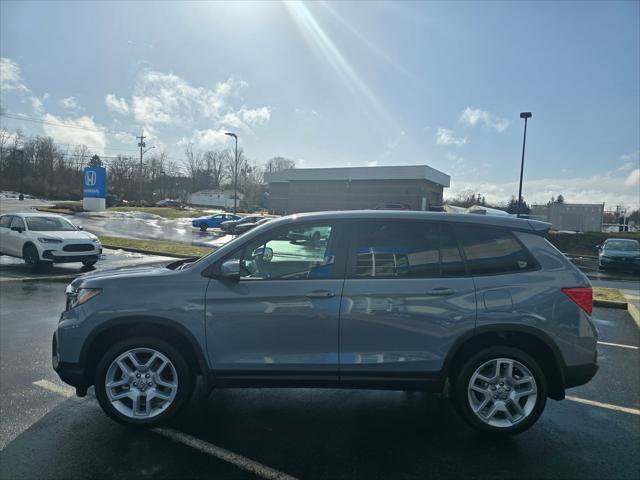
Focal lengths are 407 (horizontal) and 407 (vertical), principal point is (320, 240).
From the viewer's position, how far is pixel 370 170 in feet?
168

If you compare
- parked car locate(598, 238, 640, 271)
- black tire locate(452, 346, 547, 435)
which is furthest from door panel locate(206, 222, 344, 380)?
parked car locate(598, 238, 640, 271)

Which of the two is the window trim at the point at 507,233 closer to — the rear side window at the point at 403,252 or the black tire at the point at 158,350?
the rear side window at the point at 403,252

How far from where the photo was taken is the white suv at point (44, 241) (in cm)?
1156

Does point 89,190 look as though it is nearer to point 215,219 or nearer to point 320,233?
point 215,219

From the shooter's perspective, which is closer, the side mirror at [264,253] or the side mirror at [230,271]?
the side mirror at [230,271]

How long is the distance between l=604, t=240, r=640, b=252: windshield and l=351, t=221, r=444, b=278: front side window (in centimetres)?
1942

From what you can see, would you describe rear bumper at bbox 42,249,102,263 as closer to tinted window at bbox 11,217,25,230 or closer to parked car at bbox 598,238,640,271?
tinted window at bbox 11,217,25,230

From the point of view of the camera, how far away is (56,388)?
4117 millimetres

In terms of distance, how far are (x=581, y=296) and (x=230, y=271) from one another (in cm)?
291

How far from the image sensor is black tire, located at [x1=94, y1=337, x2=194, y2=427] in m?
3.35

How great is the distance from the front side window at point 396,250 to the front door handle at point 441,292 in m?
0.13

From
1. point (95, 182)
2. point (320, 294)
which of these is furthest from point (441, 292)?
point (95, 182)

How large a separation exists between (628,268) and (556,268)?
18188 mm

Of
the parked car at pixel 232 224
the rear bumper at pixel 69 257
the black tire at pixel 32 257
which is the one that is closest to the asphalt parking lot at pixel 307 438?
the rear bumper at pixel 69 257
